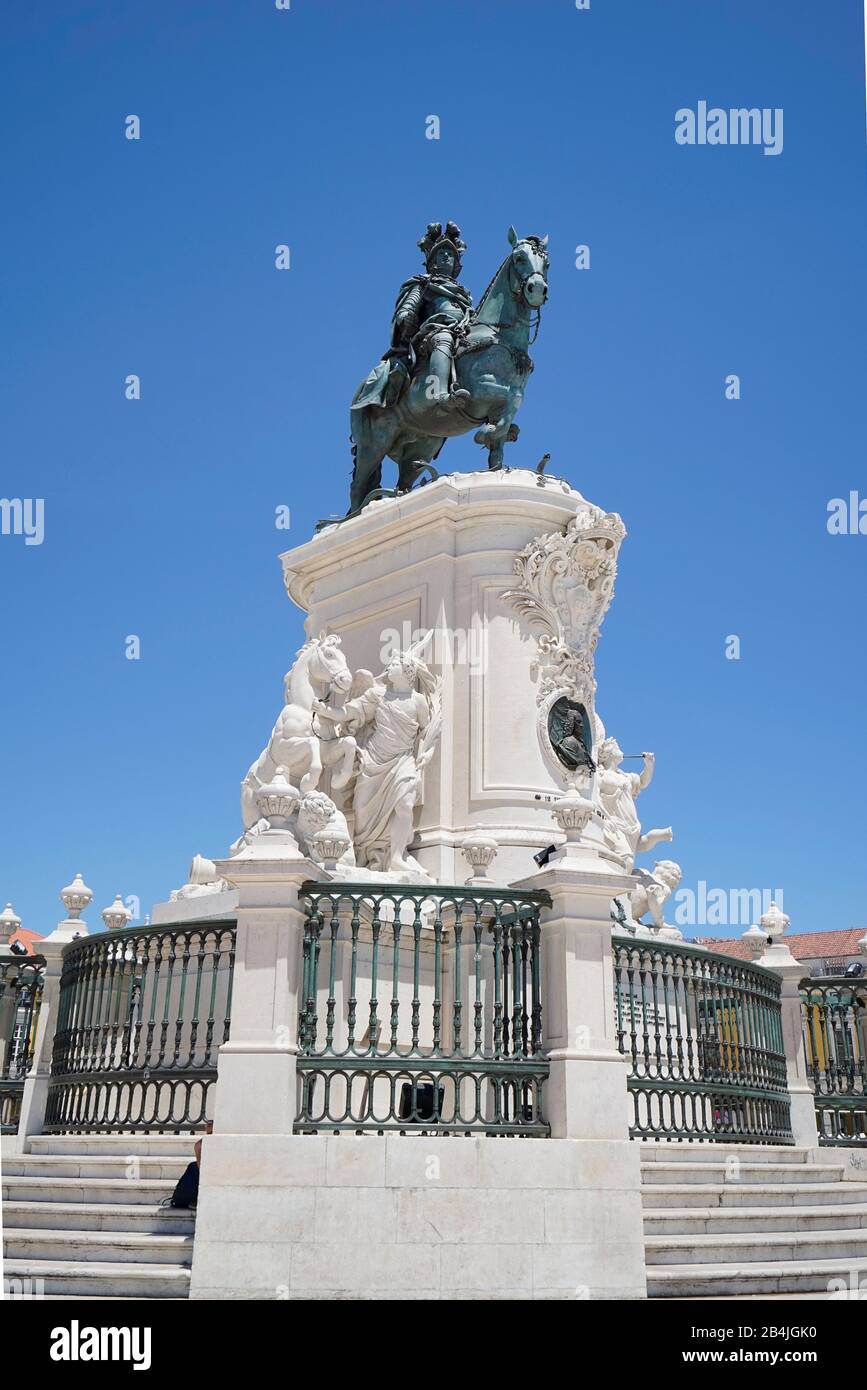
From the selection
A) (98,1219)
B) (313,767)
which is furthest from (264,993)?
(313,767)

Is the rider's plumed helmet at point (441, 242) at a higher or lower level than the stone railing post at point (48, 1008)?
higher

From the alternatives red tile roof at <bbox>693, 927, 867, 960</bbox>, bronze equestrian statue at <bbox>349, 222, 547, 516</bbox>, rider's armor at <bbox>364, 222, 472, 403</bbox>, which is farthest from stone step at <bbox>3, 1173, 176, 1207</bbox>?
red tile roof at <bbox>693, 927, 867, 960</bbox>

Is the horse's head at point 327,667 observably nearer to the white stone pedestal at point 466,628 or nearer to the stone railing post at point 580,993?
the white stone pedestal at point 466,628

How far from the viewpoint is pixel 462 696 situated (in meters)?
14.0

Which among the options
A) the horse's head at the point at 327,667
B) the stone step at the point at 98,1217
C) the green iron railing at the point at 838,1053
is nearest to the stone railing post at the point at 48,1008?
the stone step at the point at 98,1217

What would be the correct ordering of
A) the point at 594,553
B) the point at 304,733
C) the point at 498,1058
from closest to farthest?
the point at 498,1058 → the point at 304,733 → the point at 594,553

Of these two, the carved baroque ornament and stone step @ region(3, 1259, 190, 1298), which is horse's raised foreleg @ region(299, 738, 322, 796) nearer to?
the carved baroque ornament

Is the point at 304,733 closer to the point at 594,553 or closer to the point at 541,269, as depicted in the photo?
the point at 594,553

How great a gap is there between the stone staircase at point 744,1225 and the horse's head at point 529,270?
10.3 metres

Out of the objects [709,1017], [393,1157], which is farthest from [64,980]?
[709,1017]

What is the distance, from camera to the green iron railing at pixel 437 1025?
27.4ft

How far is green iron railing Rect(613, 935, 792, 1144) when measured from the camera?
9859 mm

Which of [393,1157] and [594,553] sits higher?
[594,553]
